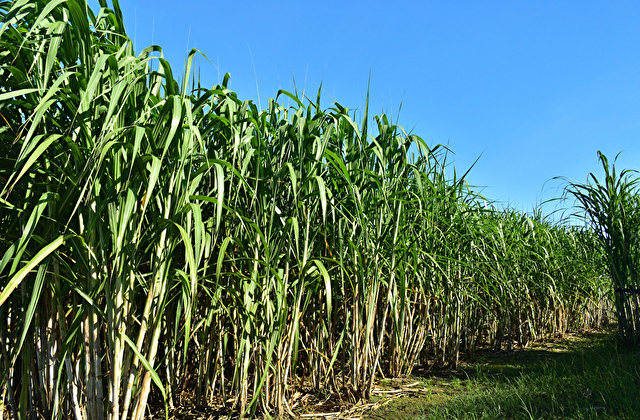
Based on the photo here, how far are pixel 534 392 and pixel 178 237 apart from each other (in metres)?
2.12

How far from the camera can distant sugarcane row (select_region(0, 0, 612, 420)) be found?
130cm

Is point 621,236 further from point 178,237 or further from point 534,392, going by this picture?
point 178,237

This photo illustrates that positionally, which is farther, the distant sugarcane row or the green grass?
the green grass

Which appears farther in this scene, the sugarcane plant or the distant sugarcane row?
the sugarcane plant

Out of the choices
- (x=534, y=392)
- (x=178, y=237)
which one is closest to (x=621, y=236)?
(x=534, y=392)

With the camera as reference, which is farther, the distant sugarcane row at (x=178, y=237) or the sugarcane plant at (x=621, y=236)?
the sugarcane plant at (x=621, y=236)

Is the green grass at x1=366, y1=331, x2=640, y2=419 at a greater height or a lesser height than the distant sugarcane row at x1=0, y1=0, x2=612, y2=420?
lesser

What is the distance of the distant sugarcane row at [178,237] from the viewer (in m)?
1.30

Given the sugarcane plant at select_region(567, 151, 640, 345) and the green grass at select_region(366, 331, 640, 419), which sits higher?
the sugarcane plant at select_region(567, 151, 640, 345)

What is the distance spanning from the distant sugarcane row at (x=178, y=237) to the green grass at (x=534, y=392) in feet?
0.88

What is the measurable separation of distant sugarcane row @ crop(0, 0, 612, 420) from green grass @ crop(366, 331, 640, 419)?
267 millimetres

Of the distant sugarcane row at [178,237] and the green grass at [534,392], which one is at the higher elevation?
the distant sugarcane row at [178,237]

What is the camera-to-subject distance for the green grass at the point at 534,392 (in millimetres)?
2045

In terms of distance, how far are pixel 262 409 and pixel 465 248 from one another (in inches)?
70.5
